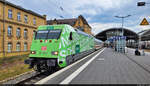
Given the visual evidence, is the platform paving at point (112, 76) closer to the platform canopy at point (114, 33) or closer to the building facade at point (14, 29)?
the building facade at point (14, 29)

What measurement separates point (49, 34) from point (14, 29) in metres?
19.6

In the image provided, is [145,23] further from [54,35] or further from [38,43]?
[38,43]

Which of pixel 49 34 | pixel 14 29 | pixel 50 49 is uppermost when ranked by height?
pixel 14 29

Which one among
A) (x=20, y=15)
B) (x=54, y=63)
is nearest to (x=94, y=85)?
(x=54, y=63)

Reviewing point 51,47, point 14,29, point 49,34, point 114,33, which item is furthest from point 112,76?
point 114,33

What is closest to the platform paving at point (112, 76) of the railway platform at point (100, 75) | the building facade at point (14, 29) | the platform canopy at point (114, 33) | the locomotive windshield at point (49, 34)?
the railway platform at point (100, 75)

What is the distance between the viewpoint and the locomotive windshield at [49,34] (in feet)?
27.6

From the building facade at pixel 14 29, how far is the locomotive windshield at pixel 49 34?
17.0 meters

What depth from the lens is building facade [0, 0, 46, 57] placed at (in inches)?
871

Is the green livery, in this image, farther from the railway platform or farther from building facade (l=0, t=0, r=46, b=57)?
building facade (l=0, t=0, r=46, b=57)

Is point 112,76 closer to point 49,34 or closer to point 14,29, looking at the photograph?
point 49,34

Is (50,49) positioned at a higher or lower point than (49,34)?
lower

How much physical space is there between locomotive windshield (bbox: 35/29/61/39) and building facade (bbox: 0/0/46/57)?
1696 centimetres

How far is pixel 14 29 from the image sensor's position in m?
24.8
